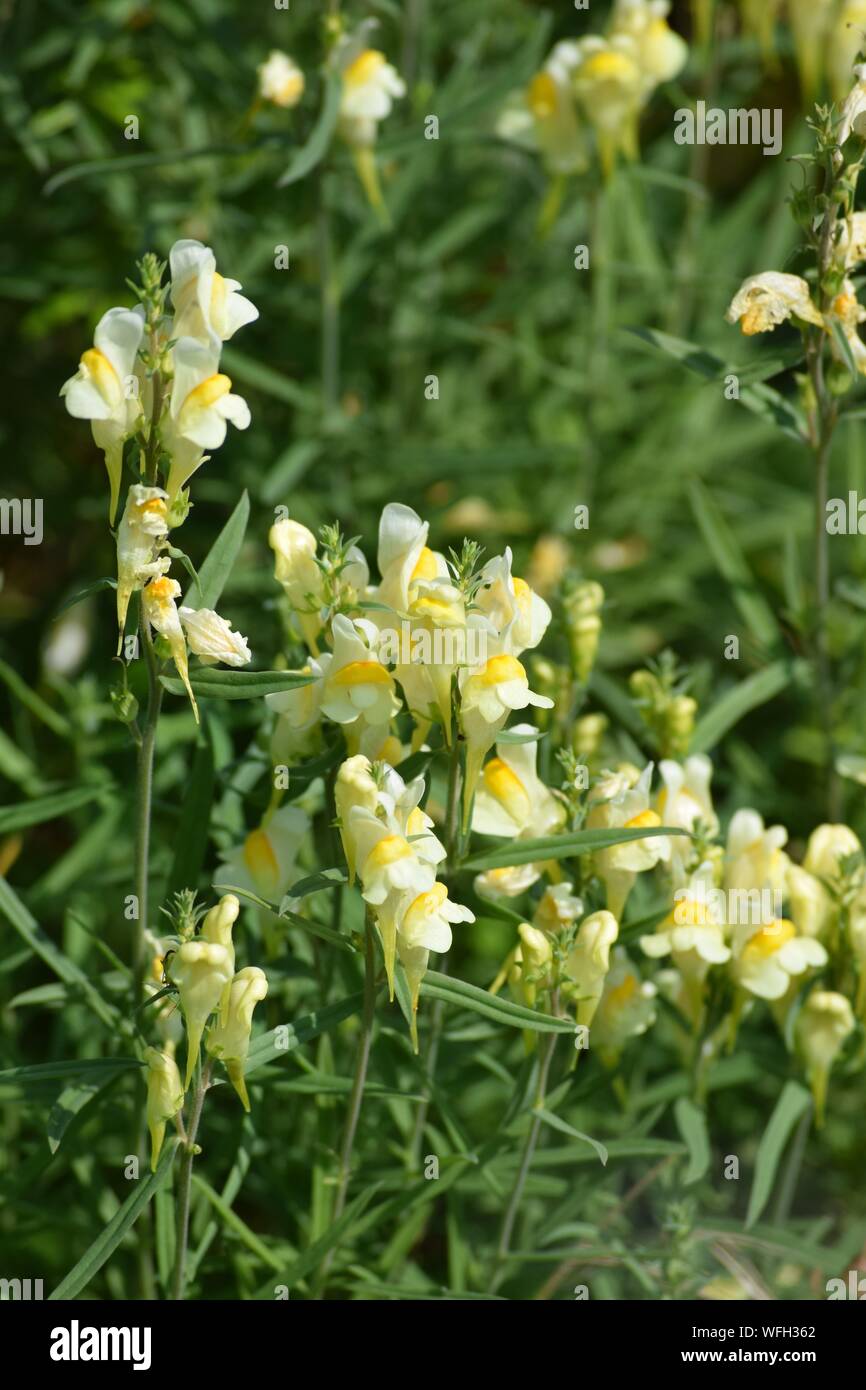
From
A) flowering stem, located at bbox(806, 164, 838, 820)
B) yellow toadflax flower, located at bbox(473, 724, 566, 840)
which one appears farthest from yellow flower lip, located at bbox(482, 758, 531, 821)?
flowering stem, located at bbox(806, 164, 838, 820)

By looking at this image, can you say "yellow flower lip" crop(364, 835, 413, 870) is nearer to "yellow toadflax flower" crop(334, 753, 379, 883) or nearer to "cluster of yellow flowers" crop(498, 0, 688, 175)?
"yellow toadflax flower" crop(334, 753, 379, 883)

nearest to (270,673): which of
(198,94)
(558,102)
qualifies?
(558,102)

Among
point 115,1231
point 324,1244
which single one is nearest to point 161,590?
point 115,1231

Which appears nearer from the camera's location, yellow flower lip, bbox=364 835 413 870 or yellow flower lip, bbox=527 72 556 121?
yellow flower lip, bbox=364 835 413 870

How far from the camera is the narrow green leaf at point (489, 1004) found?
171 cm

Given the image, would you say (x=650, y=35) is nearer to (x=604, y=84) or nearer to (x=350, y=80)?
(x=604, y=84)

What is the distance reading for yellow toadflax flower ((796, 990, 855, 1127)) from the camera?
2053 mm

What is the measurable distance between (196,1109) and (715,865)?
2.39ft

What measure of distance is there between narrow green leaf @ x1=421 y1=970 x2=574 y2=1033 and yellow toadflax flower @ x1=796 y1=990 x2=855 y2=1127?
0.46 metres

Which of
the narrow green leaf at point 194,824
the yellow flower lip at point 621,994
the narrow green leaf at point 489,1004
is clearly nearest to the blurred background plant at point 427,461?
the narrow green leaf at point 194,824

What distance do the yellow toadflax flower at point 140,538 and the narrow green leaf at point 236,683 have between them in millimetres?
107

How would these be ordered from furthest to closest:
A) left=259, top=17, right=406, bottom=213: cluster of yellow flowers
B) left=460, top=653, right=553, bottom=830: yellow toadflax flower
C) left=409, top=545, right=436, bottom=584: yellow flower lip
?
left=259, top=17, right=406, bottom=213: cluster of yellow flowers
left=409, top=545, right=436, bottom=584: yellow flower lip
left=460, top=653, right=553, bottom=830: yellow toadflax flower

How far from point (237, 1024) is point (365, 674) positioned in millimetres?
393
